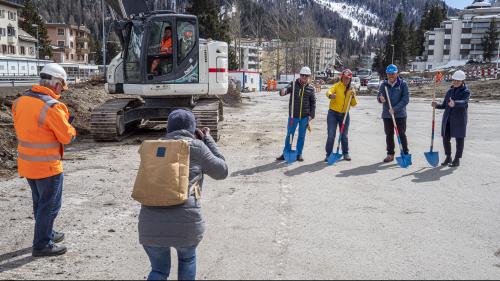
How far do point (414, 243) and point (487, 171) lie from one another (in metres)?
4.71

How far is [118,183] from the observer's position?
26.0 feet

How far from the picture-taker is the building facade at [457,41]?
112m

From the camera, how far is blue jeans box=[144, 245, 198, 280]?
3676mm

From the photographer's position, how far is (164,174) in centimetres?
357

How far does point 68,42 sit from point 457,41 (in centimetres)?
9217

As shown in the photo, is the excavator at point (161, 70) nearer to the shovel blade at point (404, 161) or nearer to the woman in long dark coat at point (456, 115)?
the shovel blade at point (404, 161)

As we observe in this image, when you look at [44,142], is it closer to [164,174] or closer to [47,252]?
[47,252]

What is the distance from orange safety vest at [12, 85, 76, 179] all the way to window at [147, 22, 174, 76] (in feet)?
25.6

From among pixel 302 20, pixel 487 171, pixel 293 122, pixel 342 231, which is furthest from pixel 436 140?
pixel 302 20

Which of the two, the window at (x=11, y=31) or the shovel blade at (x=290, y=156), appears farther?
the window at (x=11, y=31)

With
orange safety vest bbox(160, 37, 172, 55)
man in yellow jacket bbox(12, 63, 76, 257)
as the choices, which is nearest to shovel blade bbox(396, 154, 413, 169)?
orange safety vest bbox(160, 37, 172, 55)

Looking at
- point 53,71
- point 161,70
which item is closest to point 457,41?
point 161,70

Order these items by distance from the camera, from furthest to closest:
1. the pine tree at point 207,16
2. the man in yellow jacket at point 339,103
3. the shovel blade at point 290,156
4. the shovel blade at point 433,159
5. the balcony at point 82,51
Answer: the balcony at point 82,51 < the pine tree at point 207,16 < the man in yellow jacket at point 339,103 < the shovel blade at point 290,156 < the shovel blade at point 433,159

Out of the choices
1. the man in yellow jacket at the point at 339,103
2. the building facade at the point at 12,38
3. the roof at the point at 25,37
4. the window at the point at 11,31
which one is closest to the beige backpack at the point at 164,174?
the man in yellow jacket at the point at 339,103
